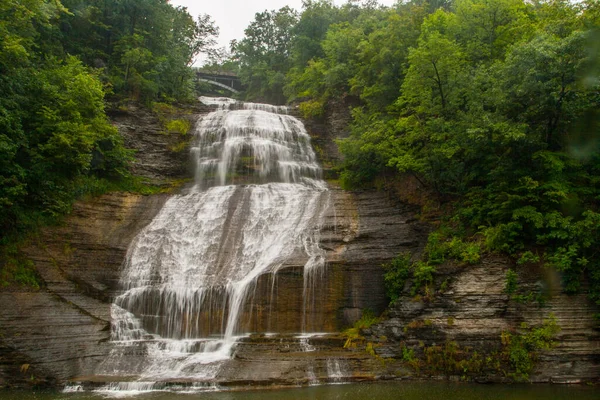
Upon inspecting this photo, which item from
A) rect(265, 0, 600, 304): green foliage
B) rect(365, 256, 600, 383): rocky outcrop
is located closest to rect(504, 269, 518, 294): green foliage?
rect(365, 256, 600, 383): rocky outcrop

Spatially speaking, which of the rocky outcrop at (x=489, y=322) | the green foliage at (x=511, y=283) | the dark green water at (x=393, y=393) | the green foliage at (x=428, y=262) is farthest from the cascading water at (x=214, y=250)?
the green foliage at (x=511, y=283)

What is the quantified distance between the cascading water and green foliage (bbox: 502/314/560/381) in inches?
256

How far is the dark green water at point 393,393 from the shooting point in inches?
404

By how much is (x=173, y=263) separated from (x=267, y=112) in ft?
50.1

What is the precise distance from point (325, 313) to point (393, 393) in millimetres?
4676

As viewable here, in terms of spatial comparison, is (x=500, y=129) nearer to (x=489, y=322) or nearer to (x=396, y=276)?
(x=396, y=276)

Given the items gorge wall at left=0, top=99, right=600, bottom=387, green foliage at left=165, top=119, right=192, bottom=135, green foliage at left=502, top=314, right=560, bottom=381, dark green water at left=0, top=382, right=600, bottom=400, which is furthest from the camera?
green foliage at left=165, top=119, right=192, bottom=135

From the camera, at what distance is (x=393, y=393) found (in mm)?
10633

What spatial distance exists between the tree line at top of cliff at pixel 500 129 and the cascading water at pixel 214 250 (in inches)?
159

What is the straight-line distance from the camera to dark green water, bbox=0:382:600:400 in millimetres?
10250

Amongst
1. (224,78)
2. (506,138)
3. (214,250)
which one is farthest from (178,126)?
(224,78)

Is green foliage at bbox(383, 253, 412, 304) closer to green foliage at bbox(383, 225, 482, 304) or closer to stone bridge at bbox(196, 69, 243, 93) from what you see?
green foliage at bbox(383, 225, 482, 304)

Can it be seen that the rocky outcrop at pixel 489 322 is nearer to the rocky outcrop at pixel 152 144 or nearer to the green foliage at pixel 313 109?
the rocky outcrop at pixel 152 144

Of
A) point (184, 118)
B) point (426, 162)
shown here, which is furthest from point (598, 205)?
point (184, 118)
